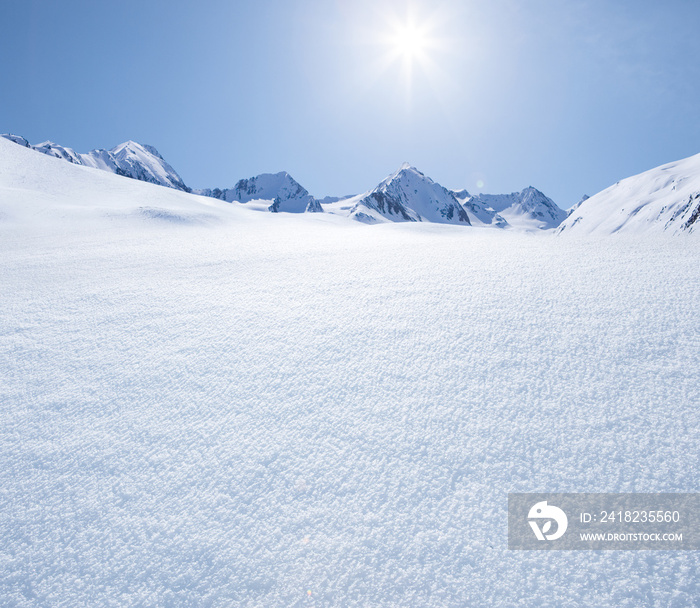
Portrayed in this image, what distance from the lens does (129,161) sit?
16375cm

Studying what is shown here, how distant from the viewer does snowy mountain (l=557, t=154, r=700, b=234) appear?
1438 centimetres

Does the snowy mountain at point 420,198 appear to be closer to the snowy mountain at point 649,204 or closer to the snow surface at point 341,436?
the snowy mountain at point 649,204

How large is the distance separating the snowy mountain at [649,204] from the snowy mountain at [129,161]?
508ft

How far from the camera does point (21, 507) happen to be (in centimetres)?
196

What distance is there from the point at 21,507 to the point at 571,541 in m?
2.99

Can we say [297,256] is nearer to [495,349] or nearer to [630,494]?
[495,349]

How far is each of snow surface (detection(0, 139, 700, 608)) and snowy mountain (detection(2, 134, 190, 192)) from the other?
164 meters

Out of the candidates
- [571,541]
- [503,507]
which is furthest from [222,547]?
[571,541]
